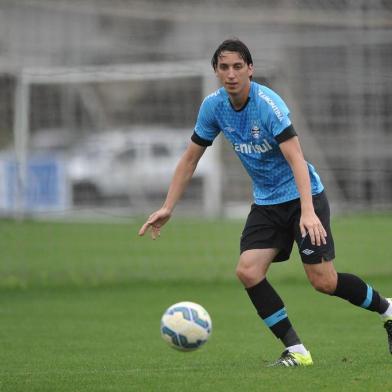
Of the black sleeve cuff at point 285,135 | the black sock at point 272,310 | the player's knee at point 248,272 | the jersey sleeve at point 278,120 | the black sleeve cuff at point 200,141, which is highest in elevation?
the jersey sleeve at point 278,120

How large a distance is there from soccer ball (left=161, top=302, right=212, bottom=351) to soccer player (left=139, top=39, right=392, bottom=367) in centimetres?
48

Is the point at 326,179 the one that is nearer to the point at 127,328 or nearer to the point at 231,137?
the point at 127,328

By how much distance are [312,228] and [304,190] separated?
0.87 ft

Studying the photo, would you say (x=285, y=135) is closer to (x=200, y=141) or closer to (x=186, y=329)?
(x=200, y=141)

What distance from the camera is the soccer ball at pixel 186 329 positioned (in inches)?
285

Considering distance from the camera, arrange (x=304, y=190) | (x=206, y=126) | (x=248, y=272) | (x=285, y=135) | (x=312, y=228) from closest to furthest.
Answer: (x=312, y=228), (x=304, y=190), (x=285, y=135), (x=248, y=272), (x=206, y=126)

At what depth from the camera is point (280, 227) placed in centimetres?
763

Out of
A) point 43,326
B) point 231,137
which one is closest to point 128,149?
point 43,326

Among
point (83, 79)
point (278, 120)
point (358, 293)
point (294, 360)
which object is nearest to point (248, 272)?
point (294, 360)

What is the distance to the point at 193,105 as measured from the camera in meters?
16.7

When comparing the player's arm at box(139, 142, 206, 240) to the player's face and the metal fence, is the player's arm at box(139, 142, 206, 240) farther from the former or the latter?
the metal fence

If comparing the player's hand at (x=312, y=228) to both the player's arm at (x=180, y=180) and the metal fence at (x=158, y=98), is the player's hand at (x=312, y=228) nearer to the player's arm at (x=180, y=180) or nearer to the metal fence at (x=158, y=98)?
the player's arm at (x=180, y=180)

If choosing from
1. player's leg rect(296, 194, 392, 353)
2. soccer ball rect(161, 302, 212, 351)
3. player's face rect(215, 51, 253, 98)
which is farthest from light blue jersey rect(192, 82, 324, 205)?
soccer ball rect(161, 302, 212, 351)

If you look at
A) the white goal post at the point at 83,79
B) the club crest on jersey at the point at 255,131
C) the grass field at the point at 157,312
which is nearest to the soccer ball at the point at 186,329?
the grass field at the point at 157,312
